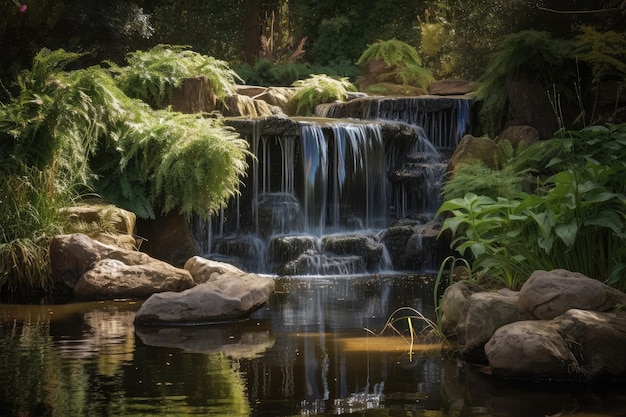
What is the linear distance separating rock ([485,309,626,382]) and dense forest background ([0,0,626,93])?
28.0ft

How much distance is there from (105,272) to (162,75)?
4.77 m

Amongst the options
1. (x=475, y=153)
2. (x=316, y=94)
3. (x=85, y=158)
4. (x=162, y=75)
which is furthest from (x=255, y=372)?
(x=316, y=94)

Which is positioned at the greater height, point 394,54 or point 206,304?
point 394,54

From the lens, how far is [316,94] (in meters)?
17.7

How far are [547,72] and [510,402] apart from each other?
31.7 ft

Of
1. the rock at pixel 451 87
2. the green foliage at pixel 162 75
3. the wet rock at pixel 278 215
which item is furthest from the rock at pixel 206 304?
the rock at pixel 451 87

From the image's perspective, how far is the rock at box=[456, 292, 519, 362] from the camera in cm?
686

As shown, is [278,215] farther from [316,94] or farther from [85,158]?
[316,94]

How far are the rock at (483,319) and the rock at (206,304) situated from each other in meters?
2.43

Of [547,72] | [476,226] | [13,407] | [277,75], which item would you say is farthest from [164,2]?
[13,407]

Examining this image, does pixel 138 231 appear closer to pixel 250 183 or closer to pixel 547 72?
A: pixel 250 183

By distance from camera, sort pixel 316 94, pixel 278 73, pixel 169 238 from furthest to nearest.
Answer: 1. pixel 278 73
2. pixel 316 94
3. pixel 169 238

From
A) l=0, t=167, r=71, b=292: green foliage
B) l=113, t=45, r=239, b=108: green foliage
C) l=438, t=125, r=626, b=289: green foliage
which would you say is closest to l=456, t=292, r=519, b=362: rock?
l=438, t=125, r=626, b=289: green foliage

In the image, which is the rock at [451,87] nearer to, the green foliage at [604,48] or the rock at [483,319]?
the green foliage at [604,48]
